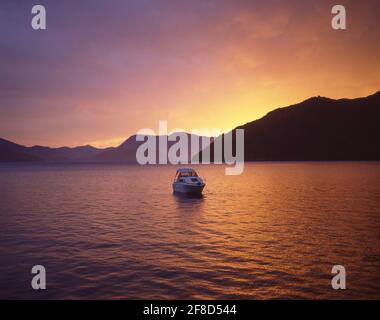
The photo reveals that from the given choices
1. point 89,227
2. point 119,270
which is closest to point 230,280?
point 119,270

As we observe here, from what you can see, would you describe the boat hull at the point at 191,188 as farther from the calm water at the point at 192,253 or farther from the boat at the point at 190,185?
the calm water at the point at 192,253

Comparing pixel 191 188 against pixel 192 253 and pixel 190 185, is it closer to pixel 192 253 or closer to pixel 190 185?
pixel 190 185

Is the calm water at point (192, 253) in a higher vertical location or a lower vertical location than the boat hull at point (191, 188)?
lower

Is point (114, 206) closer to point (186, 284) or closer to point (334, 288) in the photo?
point (186, 284)

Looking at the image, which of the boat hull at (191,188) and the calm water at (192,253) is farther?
the boat hull at (191,188)

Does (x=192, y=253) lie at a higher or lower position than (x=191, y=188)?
lower

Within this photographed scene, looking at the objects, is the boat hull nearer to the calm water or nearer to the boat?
the boat

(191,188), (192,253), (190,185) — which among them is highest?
(190,185)

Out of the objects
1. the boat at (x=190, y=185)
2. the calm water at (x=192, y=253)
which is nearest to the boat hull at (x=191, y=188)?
the boat at (x=190, y=185)

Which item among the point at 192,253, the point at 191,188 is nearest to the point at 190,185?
the point at 191,188

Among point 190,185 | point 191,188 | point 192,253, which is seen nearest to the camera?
point 192,253

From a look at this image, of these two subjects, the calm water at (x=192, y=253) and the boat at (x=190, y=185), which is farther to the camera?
the boat at (x=190, y=185)

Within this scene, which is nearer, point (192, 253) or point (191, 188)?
point (192, 253)

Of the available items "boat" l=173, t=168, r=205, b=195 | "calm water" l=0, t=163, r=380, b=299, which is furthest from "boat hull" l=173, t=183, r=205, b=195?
"calm water" l=0, t=163, r=380, b=299
